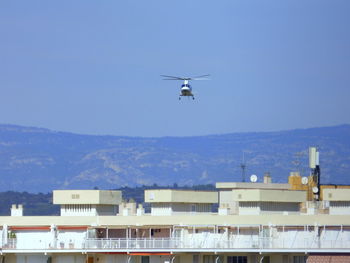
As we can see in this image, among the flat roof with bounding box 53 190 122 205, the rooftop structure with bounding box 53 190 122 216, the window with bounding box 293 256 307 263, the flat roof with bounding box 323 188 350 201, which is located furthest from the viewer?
the flat roof with bounding box 323 188 350 201

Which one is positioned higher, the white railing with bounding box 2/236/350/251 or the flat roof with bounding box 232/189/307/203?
the flat roof with bounding box 232/189/307/203

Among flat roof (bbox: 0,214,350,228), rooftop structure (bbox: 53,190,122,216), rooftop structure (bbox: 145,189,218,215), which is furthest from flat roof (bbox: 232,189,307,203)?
rooftop structure (bbox: 53,190,122,216)

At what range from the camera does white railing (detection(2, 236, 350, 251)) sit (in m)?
102

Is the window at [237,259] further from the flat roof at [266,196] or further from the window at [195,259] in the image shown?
the flat roof at [266,196]

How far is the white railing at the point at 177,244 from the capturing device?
102 m

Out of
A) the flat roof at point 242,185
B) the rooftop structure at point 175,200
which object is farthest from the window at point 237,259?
the flat roof at point 242,185

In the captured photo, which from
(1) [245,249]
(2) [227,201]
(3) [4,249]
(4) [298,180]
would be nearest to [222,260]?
(1) [245,249]

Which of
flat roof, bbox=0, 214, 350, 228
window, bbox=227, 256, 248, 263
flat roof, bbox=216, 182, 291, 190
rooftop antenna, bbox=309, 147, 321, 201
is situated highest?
rooftop antenna, bbox=309, 147, 321, 201

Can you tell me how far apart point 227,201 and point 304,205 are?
37.4 feet

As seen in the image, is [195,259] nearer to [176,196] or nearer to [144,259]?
[144,259]

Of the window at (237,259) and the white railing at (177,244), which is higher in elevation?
the white railing at (177,244)

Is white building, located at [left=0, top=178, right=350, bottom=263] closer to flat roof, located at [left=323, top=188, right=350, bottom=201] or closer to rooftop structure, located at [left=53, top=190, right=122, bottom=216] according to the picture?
rooftop structure, located at [left=53, top=190, right=122, bottom=216]

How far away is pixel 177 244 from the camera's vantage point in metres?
104

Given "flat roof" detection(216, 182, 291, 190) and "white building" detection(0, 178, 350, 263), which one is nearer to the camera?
"white building" detection(0, 178, 350, 263)
